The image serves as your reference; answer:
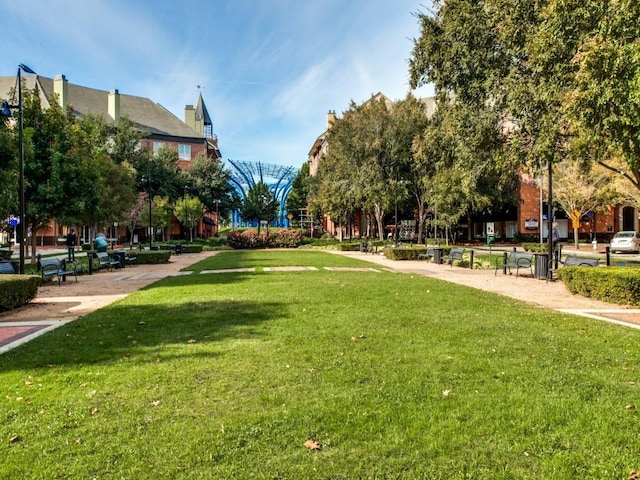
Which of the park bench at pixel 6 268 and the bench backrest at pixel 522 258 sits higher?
the park bench at pixel 6 268

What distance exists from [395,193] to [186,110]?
54007 millimetres

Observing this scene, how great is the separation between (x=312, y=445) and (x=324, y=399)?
84 centimetres

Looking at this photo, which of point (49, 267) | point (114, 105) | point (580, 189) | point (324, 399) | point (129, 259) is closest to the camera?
point (324, 399)

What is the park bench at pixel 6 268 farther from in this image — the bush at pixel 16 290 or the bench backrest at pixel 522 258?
the bench backrest at pixel 522 258

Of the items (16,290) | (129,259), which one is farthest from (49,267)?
(129,259)

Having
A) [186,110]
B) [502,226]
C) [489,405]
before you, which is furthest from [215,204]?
[489,405]

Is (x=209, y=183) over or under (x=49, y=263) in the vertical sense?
over

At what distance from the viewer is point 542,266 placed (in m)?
15.7

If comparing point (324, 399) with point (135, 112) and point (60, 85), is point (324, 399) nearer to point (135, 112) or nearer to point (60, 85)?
point (60, 85)

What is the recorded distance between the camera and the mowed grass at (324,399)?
3094 mm

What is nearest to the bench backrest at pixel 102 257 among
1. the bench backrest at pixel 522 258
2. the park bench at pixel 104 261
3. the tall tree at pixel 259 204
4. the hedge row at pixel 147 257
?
the park bench at pixel 104 261

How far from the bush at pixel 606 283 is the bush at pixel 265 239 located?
95.5ft

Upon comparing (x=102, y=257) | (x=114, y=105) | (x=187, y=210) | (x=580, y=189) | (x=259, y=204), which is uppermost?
(x=114, y=105)

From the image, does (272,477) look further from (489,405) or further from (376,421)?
(489,405)
